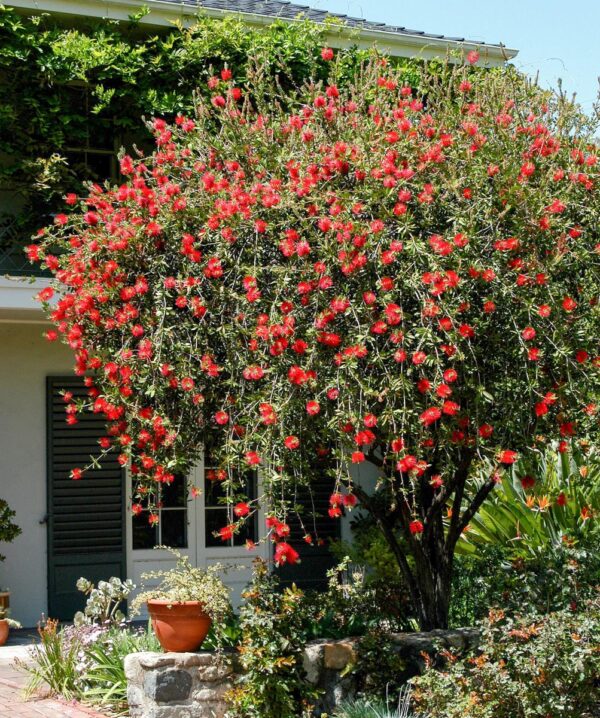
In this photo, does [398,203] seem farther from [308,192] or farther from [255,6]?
[255,6]

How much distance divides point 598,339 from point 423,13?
743cm

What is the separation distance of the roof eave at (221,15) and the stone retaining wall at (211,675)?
18.8ft

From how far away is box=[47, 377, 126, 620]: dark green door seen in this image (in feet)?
35.5

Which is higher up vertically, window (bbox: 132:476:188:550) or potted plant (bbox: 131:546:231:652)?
window (bbox: 132:476:188:550)

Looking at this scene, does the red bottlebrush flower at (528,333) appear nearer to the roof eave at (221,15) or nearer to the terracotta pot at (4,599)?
the roof eave at (221,15)

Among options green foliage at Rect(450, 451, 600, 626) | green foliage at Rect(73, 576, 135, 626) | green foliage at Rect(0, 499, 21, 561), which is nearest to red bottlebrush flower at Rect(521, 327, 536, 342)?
green foliage at Rect(450, 451, 600, 626)

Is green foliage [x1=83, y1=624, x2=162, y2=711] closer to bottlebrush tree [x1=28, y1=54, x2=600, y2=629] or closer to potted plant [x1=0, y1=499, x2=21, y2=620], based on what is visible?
bottlebrush tree [x1=28, y1=54, x2=600, y2=629]

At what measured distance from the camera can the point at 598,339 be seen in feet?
20.1

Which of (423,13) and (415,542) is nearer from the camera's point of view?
(415,542)

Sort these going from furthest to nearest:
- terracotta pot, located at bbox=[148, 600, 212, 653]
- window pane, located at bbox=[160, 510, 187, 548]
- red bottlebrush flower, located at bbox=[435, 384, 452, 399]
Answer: window pane, located at bbox=[160, 510, 187, 548]
terracotta pot, located at bbox=[148, 600, 212, 653]
red bottlebrush flower, located at bbox=[435, 384, 452, 399]

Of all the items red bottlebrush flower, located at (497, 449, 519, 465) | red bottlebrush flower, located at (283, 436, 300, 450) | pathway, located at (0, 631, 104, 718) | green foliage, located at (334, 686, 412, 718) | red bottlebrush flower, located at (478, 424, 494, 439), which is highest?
red bottlebrush flower, located at (478, 424, 494, 439)

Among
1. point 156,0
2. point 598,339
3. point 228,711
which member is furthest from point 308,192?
point 156,0

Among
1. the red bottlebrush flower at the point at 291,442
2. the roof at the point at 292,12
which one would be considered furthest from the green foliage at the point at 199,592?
the roof at the point at 292,12

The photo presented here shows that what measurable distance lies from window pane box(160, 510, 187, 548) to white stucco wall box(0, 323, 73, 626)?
52.4 inches
